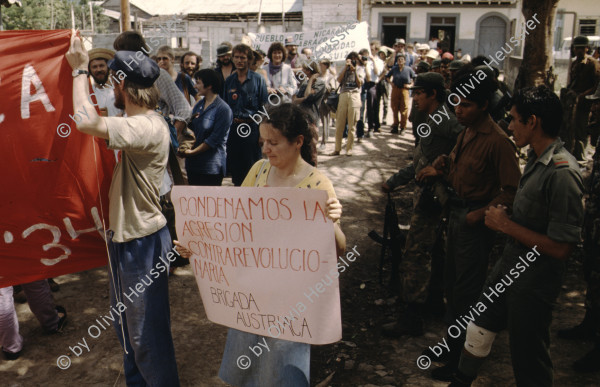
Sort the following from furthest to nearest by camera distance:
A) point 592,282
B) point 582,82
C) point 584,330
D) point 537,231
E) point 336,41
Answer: point 336,41, point 582,82, point 584,330, point 592,282, point 537,231

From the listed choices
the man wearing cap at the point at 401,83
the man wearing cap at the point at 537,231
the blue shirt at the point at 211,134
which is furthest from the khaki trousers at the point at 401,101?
the man wearing cap at the point at 537,231

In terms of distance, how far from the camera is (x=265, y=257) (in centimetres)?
243

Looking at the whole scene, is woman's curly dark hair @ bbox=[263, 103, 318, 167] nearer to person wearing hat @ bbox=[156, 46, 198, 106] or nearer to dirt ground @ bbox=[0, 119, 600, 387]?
dirt ground @ bbox=[0, 119, 600, 387]

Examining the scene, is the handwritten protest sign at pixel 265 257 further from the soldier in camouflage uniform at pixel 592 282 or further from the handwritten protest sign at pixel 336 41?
the handwritten protest sign at pixel 336 41

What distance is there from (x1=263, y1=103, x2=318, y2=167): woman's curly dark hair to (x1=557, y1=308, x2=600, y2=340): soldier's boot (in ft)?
9.18

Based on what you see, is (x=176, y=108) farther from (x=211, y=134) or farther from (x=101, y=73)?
(x=101, y=73)

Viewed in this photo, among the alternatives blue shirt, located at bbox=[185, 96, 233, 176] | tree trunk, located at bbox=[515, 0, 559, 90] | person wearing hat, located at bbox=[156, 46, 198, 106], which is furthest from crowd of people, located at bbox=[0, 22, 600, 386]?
tree trunk, located at bbox=[515, 0, 559, 90]

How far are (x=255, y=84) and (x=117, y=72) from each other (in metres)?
3.68

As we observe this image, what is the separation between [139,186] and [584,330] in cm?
352

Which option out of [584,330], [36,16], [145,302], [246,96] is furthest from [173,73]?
[36,16]

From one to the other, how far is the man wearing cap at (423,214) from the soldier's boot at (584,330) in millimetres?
1134

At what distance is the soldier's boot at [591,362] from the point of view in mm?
3531

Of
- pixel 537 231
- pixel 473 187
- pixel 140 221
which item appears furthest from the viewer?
pixel 473 187

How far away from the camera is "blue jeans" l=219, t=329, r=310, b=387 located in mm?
2414
